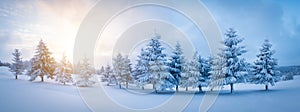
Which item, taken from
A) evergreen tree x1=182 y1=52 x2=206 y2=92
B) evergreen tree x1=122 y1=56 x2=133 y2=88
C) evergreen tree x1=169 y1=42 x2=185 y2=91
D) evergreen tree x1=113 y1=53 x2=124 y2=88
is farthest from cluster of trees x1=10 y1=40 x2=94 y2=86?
evergreen tree x1=182 y1=52 x2=206 y2=92

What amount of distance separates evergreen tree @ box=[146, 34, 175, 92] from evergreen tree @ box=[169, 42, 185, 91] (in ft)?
3.68

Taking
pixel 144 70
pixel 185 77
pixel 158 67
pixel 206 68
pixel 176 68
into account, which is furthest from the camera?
pixel 176 68

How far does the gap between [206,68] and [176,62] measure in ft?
11.1

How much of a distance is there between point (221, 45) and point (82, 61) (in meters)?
15.6

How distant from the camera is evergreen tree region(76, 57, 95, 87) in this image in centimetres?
2286

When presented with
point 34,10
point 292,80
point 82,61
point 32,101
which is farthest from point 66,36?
point 292,80

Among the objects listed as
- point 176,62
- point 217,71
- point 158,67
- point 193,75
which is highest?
point 176,62

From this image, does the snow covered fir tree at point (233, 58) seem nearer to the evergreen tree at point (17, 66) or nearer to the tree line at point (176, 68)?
the tree line at point (176, 68)

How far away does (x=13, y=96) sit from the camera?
47.1 feet

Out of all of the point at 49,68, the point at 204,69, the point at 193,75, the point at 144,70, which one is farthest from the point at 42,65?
the point at 204,69

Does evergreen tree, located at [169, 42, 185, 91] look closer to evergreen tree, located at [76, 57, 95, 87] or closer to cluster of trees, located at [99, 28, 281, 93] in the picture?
cluster of trees, located at [99, 28, 281, 93]

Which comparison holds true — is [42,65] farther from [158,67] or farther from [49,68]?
[158,67]

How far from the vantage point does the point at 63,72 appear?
24734 millimetres

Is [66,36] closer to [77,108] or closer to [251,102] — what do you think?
[77,108]
